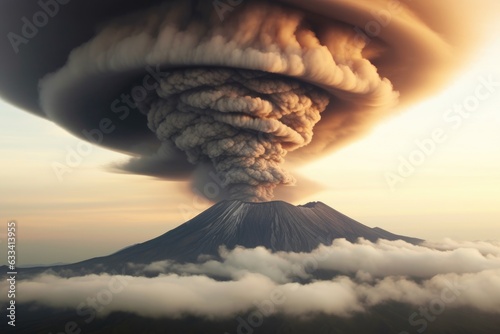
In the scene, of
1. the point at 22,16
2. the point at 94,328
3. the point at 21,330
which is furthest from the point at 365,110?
the point at 21,330

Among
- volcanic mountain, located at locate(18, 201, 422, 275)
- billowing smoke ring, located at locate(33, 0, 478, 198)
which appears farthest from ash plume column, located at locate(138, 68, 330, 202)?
volcanic mountain, located at locate(18, 201, 422, 275)

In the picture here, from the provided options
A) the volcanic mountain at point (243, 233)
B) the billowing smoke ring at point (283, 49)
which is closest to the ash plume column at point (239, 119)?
the billowing smoke ring at point (283, 49)

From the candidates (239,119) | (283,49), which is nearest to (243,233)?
(239,119)

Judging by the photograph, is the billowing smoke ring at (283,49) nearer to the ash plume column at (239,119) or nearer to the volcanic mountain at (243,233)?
the ash plume column at (239,119)

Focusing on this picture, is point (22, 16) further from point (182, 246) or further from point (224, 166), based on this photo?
point (182, 246)

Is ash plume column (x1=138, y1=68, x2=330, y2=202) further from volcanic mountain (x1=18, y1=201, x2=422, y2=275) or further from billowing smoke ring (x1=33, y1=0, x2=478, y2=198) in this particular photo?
volcanic mountain (x1=18, y1=201, x2=422, y2=275)

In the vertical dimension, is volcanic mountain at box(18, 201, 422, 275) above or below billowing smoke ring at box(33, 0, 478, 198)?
below
